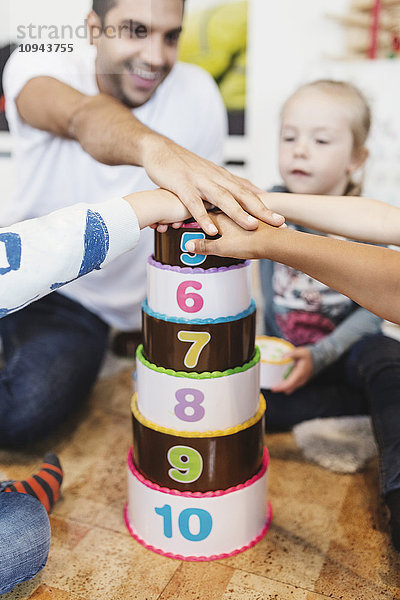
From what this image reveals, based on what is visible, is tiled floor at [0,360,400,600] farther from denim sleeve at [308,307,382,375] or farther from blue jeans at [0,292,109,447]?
denim sleeve at [308,307,382,375]

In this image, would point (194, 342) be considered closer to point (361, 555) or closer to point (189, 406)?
point (189, 406)

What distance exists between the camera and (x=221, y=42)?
6.69 ft

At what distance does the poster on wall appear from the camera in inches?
79.7

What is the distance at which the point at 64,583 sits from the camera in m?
0.83

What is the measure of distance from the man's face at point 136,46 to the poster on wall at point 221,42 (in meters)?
0.72

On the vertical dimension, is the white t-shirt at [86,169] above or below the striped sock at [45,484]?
above

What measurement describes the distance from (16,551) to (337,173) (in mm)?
917

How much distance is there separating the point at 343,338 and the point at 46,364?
23.7 inches

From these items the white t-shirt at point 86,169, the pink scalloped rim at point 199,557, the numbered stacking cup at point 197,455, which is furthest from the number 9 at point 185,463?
the white t-shirt at point 86,169

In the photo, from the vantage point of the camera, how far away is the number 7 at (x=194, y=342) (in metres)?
0.81

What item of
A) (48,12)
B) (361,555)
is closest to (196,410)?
(361,555)

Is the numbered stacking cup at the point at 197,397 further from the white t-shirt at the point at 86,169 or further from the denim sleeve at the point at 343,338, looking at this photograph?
the white t-shirt at the point at 86,169

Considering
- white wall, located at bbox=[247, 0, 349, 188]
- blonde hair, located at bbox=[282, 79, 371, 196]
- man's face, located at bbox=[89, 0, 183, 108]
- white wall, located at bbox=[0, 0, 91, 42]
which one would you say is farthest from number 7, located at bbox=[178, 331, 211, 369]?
white wall, located at bbox=[247, 0, 349, 188]

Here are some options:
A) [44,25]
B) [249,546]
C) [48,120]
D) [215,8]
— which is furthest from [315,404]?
[215,8]
